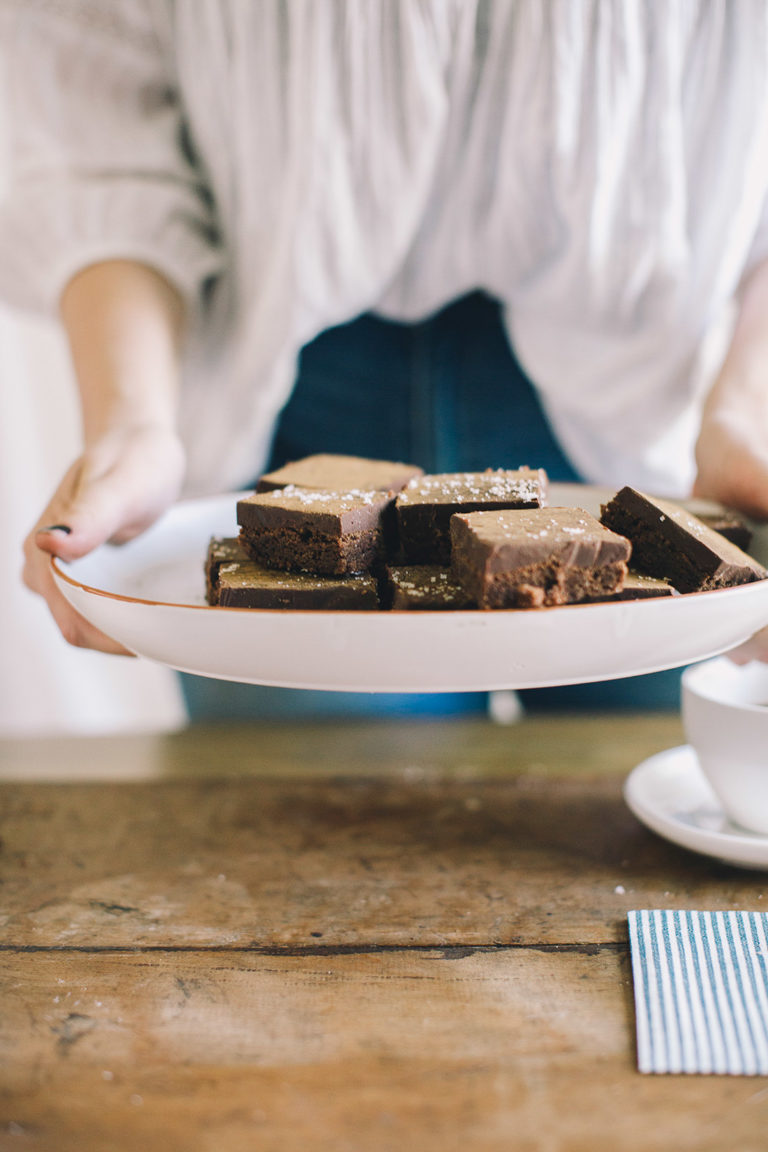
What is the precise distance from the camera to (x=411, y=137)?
1.10 m

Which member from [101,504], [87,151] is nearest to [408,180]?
[87,151]

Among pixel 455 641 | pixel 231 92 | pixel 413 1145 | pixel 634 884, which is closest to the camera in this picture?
pixel 413 1145

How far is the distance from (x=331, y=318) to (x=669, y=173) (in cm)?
45

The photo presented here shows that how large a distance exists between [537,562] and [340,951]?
34 cm

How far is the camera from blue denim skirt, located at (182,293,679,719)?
132cm

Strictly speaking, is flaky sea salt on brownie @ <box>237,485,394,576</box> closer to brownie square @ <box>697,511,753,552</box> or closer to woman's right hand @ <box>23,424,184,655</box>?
woman's right hand @ <box>23,424,184,655</box>

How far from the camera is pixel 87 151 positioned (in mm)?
1246

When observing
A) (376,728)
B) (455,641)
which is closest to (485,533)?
(455,641)

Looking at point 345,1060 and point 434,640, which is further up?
point 434,640

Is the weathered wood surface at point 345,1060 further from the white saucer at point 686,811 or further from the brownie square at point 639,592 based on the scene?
the brownie square at point 639,592

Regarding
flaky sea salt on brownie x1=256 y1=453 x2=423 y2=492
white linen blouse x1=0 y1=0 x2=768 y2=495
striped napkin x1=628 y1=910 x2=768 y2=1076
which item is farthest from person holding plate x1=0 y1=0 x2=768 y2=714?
striped napkin x1=628 y1=910 x2=768 y2=1076

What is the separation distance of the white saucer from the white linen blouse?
1.69ft

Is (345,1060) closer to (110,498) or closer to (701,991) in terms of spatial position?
(701,991)

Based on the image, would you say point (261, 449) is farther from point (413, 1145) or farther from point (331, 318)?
point (413, 1145)
